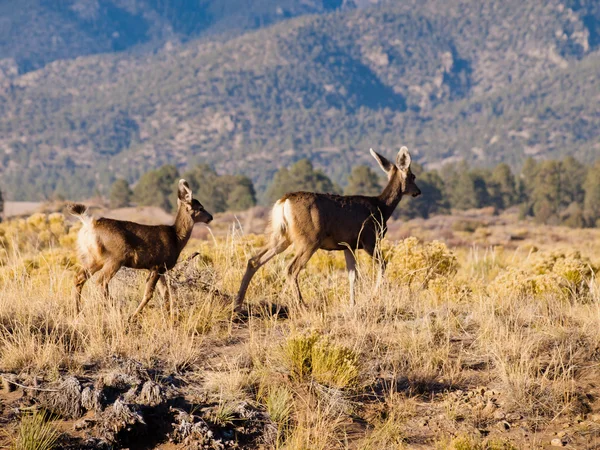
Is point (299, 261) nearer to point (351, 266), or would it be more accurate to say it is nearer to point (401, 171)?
point (351, 266)

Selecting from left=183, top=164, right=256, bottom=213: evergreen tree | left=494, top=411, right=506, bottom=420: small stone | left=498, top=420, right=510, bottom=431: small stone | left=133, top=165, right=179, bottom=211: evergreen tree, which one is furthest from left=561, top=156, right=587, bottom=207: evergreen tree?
left=498, top=420, right=510, bottom=431: small stone

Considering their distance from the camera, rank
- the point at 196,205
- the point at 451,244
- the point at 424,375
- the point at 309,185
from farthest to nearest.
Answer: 1. the point at 309,185
2. the point at 451,244
3. the point at 196,205
4. the point at 424,375

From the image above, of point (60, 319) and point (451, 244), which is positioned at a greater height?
point (60, 319)

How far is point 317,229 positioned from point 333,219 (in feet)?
1.11

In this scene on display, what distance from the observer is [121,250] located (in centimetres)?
905

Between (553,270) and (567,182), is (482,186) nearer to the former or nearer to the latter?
(567,182)

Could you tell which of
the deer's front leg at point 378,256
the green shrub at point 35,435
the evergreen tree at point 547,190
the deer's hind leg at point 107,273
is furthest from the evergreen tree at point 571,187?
the green shrub at point 35,435

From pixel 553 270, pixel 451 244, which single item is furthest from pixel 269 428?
pixel 451 244

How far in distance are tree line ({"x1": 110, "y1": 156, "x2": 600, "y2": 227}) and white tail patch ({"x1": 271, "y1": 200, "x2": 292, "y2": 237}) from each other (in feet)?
281

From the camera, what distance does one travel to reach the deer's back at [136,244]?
9023mm

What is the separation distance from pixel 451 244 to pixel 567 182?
6813cm

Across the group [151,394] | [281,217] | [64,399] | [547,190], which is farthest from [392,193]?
[547,190]

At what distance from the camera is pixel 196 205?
10414 mm

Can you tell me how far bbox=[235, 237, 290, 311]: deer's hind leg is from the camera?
10.1m
